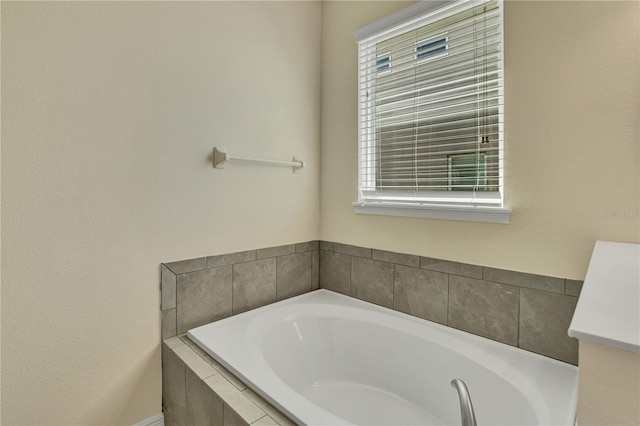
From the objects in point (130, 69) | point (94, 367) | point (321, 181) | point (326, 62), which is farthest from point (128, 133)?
point (326, 62)

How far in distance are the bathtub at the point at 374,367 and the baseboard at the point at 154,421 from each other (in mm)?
390

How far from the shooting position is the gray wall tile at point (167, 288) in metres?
1.54

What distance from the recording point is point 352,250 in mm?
2086

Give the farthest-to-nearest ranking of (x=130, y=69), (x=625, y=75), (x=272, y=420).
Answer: (x=130, y=69) < (x=625, y=75) < (x=272, y=420)

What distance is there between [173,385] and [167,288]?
16.7 inches

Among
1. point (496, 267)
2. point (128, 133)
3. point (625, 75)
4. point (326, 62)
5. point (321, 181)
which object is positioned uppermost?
point (326, 62)

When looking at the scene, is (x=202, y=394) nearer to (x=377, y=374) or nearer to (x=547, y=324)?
(x=377, y=374)

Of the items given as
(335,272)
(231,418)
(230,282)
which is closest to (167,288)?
(230,282)

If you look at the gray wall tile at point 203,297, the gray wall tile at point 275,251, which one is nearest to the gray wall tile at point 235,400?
the gray wall tile at point 203,297

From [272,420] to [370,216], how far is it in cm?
124

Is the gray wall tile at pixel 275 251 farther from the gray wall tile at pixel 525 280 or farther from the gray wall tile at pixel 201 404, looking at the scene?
the gray wall tile at pixel 525 280

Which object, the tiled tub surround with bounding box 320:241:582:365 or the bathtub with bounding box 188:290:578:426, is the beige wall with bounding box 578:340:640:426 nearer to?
the bathtub with bounding box 188:290:578:426

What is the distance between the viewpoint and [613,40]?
1183 millimetres

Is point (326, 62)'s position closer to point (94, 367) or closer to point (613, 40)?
point (613, 40)
